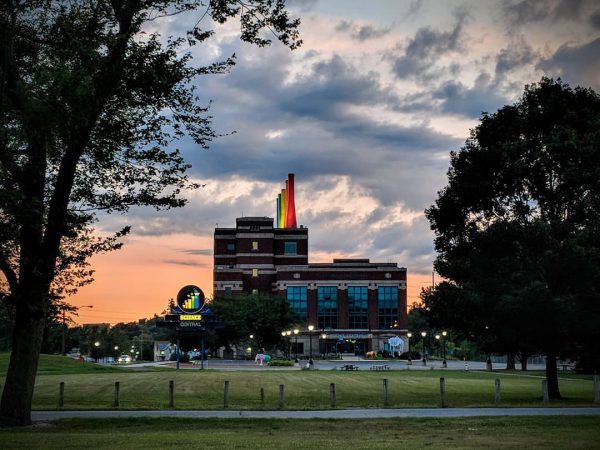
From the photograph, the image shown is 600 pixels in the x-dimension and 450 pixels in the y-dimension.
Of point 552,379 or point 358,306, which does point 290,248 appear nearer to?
point 358,306

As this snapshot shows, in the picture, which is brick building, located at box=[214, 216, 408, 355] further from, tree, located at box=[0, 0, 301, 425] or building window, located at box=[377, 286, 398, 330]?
tree, located at box=[0, 0, 301, 425]

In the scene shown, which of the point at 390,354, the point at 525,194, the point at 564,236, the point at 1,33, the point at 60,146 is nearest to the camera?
the point at 1,33

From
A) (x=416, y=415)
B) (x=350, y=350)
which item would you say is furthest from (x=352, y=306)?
(x=416, y=415)

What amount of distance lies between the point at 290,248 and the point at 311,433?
11843 cm

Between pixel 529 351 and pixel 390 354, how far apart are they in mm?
91647

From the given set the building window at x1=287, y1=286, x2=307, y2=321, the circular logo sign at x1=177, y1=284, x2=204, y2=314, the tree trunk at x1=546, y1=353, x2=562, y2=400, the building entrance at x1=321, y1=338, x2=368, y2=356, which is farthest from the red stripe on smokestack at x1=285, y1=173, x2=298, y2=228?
the tree trunk at x1=546, y1=353, x2=562, y2=400

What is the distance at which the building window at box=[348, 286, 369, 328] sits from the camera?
431 feet

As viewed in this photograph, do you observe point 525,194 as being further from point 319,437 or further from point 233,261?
point 233,261

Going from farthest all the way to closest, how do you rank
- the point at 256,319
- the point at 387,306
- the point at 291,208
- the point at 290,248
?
the point at 291,208 < the point at 290,248 < the point at 387,306 < the point at 256,319

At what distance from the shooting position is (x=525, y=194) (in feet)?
107

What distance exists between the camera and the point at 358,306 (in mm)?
132000

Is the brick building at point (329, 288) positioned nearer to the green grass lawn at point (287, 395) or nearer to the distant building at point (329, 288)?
the distant building at point (329, 288)

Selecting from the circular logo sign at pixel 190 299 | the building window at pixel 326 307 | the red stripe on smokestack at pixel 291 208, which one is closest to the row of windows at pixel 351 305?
the building window at pixel 326 307

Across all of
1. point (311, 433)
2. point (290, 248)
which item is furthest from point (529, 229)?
point (290, 248)
